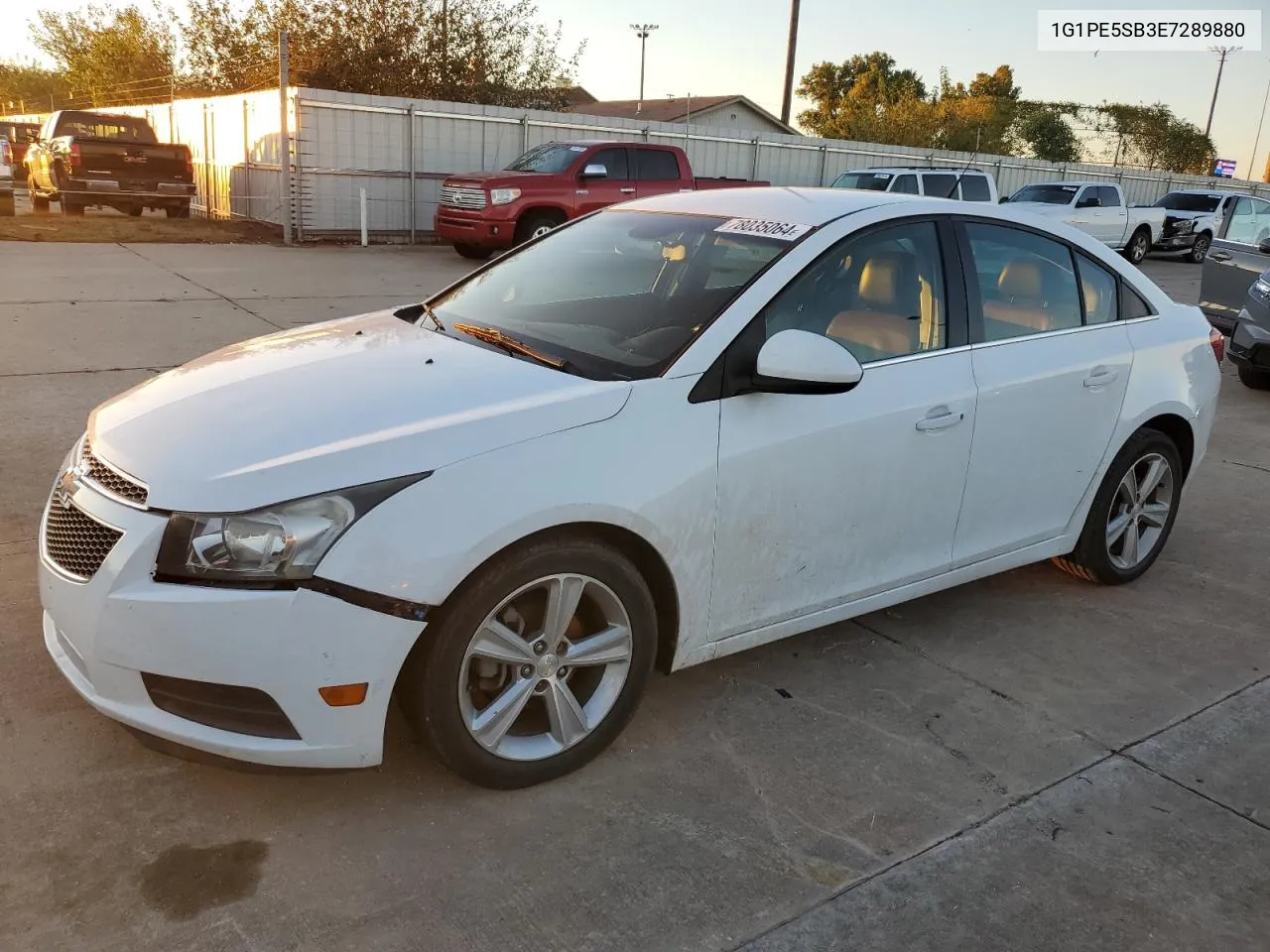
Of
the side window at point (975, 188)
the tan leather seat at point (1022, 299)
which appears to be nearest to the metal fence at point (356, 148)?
the side window at point (975, 188)

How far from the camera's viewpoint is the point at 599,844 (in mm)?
2664

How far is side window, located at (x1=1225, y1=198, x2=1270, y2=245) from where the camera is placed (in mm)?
10039

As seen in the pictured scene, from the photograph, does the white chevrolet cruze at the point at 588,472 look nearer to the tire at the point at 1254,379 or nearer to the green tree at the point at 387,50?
the tire at the point at 1254,379

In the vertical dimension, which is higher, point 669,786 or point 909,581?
point 909,581

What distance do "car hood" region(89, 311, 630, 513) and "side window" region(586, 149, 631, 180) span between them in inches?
526

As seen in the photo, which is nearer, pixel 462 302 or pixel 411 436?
pixel 411 436

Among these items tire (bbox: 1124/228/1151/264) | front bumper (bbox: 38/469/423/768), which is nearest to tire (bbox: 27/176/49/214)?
front bumper (bbox: 38/469/423/768)

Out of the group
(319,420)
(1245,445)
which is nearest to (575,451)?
(319,420)

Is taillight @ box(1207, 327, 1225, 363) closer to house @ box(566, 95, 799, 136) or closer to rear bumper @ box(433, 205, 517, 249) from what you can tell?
rear bumper @ box(433, 205, 517, 249)

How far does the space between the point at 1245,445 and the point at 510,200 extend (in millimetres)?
10948

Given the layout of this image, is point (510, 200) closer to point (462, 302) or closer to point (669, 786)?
point (462, 302)

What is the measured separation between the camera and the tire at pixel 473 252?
16.4 meters

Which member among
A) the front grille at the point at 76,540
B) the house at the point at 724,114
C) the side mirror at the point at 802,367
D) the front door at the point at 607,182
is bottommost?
the front grille at the point at 76,540

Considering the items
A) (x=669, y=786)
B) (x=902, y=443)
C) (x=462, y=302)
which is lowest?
(x=669, y=786)
